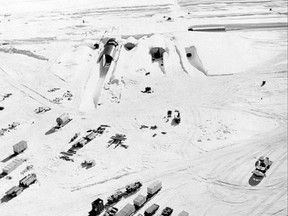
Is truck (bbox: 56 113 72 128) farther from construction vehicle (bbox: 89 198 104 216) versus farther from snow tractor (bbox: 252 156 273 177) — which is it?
snow tractor (bbox: 252 156 273 177)

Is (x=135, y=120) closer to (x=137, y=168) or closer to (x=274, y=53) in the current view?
(x=137, y=168)

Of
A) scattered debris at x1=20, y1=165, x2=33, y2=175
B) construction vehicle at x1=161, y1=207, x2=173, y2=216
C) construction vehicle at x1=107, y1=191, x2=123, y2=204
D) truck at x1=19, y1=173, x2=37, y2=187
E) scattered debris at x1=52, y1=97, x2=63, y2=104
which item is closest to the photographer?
construction vehicle at x1=161, y1=207, x2=173, y2=216

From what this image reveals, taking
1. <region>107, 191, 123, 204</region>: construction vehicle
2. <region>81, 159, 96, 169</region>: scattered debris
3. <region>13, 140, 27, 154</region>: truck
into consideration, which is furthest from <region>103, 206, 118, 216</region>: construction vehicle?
<region>13, 140, 27, 154</region>: truck

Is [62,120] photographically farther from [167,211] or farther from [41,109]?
[167,211]

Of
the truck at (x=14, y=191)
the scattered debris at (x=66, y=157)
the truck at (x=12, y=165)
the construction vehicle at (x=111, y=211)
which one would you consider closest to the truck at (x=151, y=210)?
the construction vehicle at (x=111, y=211)

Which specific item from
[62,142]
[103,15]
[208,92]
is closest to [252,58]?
[208,92]
